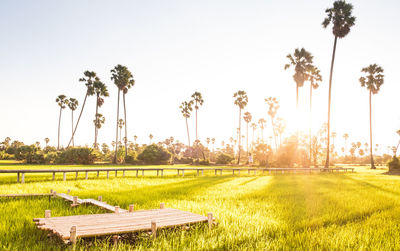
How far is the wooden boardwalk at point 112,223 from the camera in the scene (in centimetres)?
455

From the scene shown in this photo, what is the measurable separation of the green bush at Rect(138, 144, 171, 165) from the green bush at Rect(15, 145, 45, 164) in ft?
67.3

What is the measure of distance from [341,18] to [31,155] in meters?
61.0

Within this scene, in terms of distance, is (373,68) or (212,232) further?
(373,68)

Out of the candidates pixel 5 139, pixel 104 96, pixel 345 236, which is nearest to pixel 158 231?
pixel 345 236

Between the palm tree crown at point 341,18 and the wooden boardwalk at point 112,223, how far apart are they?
131 feet

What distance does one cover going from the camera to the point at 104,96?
66625mm

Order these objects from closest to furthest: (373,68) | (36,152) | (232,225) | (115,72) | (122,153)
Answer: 1. (232,225)
2. (373,68)
3. (36,152)
4. (115,72)
5. (122,153)

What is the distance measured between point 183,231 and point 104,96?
2580 inches

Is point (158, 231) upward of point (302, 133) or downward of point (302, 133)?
downward

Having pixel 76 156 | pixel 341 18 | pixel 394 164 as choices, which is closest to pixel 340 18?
pixel 341 18

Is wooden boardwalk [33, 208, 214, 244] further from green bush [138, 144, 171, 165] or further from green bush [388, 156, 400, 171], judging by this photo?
green bush [138, 144, 171, 165]

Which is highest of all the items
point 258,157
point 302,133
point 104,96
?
point 104,96

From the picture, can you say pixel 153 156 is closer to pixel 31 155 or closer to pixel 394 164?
pixel 31 155

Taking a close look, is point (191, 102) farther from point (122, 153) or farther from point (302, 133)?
point (302, 133)
